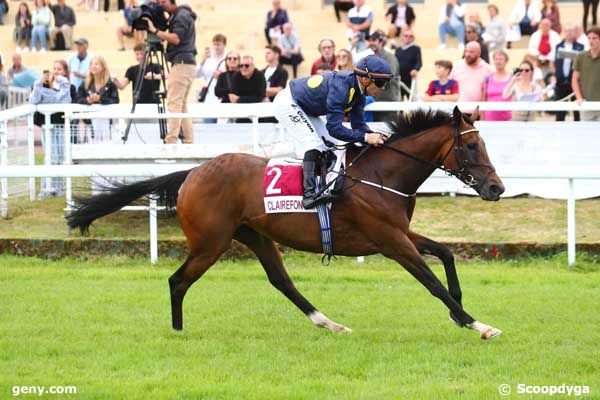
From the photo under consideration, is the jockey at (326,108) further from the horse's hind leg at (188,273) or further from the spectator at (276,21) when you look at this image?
the spectator at (276,21)

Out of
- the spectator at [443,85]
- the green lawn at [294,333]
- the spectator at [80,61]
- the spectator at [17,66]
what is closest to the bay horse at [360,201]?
the green lawn at [294,333]

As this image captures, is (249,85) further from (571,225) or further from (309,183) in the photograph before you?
(309,183)

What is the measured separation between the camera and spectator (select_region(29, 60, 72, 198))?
1316 centimetres

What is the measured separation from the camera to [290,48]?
18.5 meters

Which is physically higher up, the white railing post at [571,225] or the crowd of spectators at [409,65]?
the crowd of spectators at [409,65]

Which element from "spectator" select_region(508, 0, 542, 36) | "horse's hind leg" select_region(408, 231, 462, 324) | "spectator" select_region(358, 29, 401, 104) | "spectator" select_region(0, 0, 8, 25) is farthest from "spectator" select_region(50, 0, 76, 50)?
"horse's hind leg" select_region(408, 231, 462, 324)

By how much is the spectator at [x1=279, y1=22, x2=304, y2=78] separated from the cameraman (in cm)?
596

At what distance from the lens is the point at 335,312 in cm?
873

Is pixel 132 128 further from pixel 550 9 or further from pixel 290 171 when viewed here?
pixel 550 9

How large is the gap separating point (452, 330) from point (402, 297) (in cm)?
131

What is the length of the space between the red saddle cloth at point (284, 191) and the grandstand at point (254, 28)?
1074cm

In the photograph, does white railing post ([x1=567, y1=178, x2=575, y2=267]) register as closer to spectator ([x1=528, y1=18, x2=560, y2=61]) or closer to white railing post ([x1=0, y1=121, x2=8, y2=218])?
white railing post ([x1=0, y1=121, x2=8, y2=218])

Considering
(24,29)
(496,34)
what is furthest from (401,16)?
(24,29)

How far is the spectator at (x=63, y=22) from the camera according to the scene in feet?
70.8
